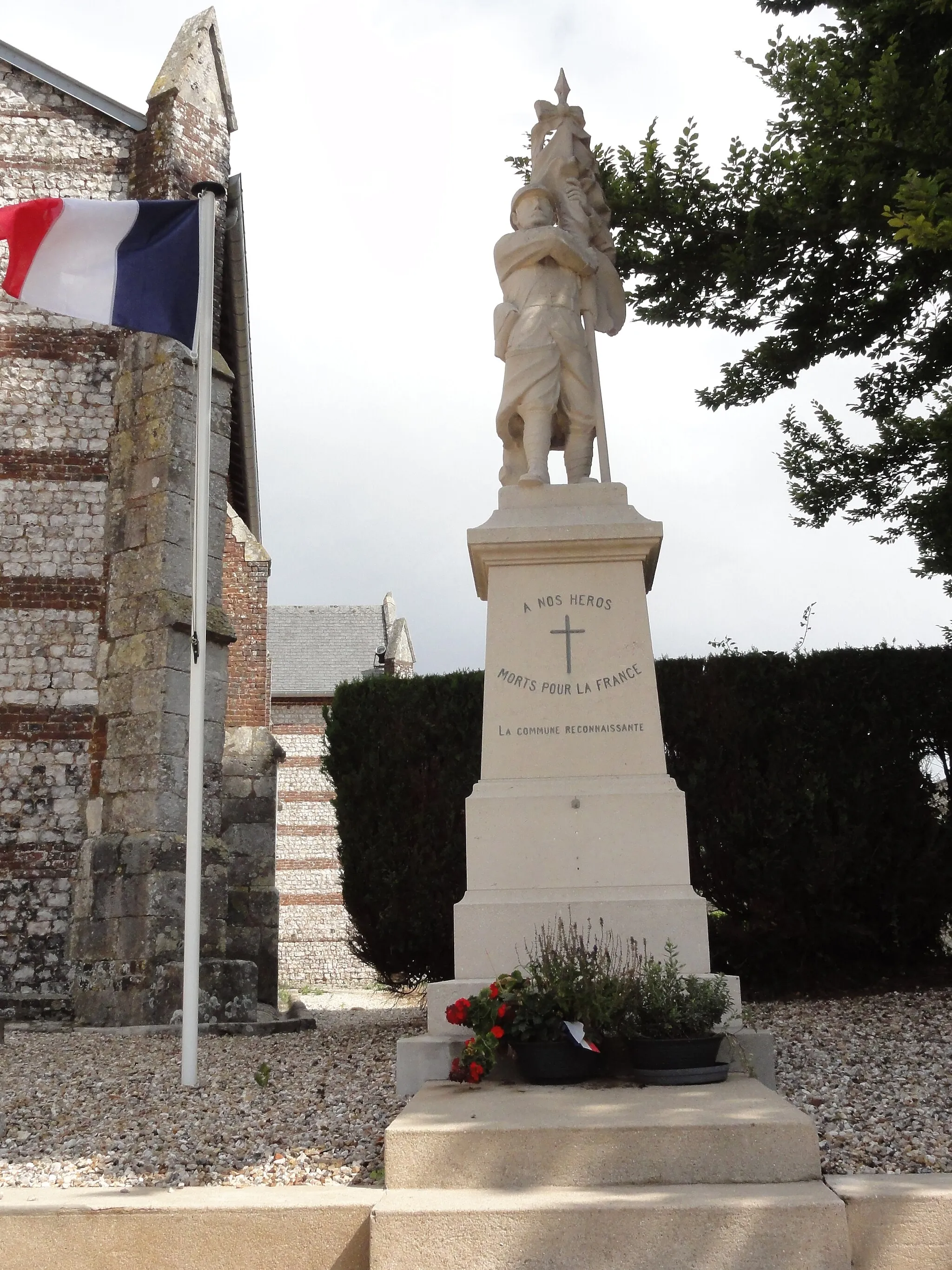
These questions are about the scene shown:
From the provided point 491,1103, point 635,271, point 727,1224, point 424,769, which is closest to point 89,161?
point 635,271

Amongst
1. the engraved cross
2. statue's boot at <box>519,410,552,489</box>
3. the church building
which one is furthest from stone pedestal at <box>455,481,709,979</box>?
the church building

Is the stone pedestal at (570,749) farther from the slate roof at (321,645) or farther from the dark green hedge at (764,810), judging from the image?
the slate roof at (321,645)

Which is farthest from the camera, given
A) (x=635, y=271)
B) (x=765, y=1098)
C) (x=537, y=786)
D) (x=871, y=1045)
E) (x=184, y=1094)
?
(x=635, y=271)

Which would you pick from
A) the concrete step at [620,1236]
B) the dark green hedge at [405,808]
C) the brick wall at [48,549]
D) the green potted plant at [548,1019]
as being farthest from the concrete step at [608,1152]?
the brick wall at [48,549]

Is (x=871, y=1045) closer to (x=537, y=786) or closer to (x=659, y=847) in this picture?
(x=659, y=847)

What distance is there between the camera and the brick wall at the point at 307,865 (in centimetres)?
2309

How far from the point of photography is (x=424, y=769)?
28.9 ft

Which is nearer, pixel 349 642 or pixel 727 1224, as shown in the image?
pixel 727 1224

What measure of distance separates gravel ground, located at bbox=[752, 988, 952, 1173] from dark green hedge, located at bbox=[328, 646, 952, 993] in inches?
23.8

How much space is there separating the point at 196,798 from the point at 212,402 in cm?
658

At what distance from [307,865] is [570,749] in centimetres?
1964

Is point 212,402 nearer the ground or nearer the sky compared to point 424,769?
nearer the sky

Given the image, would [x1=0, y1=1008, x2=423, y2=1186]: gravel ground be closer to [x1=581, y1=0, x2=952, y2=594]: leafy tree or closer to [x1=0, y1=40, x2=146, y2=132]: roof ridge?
[x1=581, y1=0, x2=952, y2=594]: leafy tree

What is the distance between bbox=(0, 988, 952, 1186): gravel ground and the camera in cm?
372
